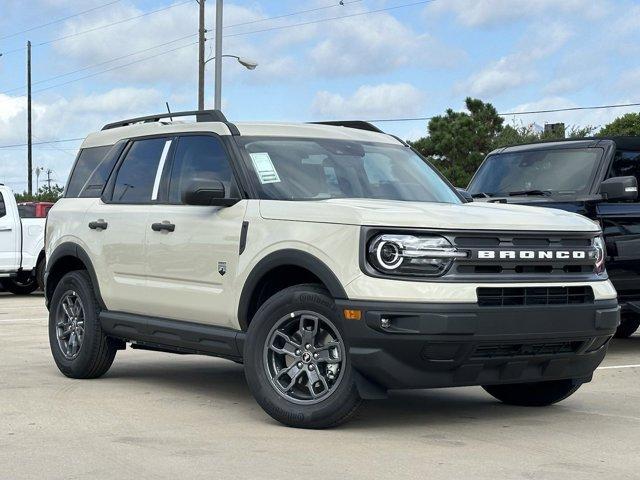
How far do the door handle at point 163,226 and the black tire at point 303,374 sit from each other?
125cm

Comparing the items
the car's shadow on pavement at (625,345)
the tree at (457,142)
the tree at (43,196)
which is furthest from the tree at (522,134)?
the car's shadow on pavement at (625,345)

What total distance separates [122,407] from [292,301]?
5.40 ft

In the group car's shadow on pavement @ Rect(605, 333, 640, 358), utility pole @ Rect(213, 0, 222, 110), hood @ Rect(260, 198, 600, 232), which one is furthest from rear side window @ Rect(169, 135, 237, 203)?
utility pole @ Rect(213, 0, 222, 110)

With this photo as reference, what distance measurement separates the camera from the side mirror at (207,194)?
773 centimetres

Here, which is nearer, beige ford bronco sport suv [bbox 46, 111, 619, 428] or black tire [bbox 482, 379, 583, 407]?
beige ford bronco sport suv [bbox 46, 111, 619, 428]

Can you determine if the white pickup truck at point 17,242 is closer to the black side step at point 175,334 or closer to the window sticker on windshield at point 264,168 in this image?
the black side step at point 175,334

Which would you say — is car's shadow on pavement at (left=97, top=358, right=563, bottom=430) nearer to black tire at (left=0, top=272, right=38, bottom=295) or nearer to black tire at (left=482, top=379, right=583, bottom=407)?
black tire at (left=482, top=379, right=583, bottom=407)

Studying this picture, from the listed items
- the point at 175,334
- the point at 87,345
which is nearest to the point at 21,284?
the point at 87,345

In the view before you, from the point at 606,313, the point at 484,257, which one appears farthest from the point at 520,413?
the point at 484,257

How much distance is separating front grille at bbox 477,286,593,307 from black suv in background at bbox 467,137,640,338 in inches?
137

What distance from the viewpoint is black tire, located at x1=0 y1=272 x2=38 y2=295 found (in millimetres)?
21430

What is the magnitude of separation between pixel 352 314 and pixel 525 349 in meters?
1.07

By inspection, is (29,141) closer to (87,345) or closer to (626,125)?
(626,125)

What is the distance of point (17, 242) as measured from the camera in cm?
2055
